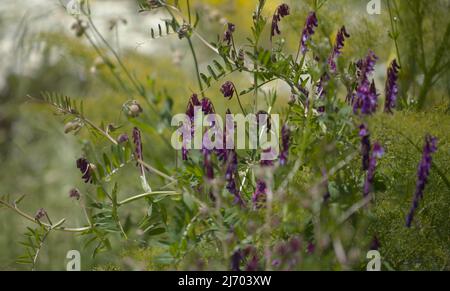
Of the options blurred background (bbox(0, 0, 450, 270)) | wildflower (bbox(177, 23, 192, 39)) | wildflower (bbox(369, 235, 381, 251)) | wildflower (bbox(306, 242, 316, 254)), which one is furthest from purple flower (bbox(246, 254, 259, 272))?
wildflower (bbox(177, 23, 192, 39))

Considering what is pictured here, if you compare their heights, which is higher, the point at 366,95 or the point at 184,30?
the point at 184,30

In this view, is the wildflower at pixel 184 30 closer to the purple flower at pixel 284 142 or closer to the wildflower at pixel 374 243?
the purple flower at pixel 284 142

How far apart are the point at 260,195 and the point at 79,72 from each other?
7.48ft

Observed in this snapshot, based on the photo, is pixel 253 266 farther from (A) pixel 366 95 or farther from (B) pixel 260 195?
(A) pixel 366 95

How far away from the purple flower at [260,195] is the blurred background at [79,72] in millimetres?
255

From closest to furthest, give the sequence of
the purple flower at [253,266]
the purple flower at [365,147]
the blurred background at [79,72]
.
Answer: the purple flower at [253,266] → the purple flower at [365,147] → the blurred background at [79,72]

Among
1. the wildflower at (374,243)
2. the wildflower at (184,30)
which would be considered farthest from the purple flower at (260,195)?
the wildflower at (184,30)

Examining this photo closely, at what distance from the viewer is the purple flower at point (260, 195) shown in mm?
1211

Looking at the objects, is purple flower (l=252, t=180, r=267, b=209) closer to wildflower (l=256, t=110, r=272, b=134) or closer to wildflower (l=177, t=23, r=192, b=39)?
wildflower (l=256, t=110, r=272, b=134)

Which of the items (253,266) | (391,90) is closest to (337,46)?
(391,90)

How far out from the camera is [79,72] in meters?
3.37

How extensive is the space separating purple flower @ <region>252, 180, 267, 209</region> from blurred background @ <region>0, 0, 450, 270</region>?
255 millimetres

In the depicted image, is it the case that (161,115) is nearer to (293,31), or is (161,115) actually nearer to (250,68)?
(250,68)

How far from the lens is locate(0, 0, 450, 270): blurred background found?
202cm
